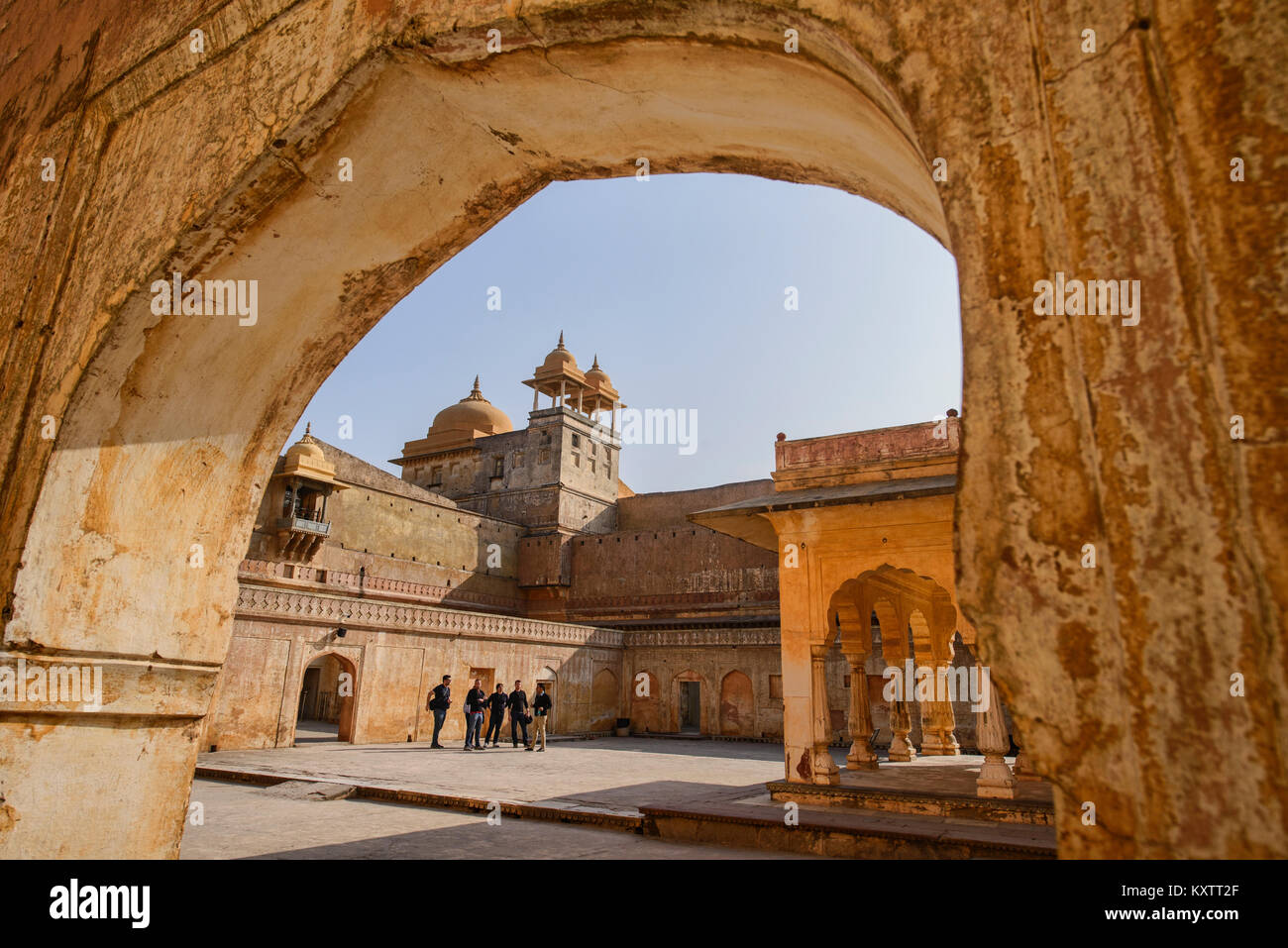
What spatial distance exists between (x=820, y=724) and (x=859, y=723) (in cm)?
296

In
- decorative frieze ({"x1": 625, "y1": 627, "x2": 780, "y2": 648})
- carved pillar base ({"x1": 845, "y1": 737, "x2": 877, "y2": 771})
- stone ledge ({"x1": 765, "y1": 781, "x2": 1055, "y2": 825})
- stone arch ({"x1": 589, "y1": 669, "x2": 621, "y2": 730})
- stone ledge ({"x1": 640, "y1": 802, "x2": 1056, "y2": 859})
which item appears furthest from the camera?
stone arch ({"x1": 589, "y1": 669, "x2": 621, "y2": 730})

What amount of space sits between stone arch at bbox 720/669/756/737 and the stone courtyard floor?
569cm

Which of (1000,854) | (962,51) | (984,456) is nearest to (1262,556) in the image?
(984,456)

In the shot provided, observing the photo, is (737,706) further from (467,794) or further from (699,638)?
(467,794)

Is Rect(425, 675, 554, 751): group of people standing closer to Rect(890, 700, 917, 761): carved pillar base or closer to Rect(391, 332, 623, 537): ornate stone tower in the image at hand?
Rect(890, 700, 917, 761): carved pillar base

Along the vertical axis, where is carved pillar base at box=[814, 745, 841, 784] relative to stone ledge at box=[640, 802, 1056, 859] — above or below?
above

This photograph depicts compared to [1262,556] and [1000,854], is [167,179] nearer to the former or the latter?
[1262,556]

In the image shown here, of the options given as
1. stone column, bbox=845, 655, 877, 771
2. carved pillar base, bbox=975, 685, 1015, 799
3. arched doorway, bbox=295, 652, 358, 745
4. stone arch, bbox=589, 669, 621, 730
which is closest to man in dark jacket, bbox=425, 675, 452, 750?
arched doorway, bbox=295, 652, 358, 745

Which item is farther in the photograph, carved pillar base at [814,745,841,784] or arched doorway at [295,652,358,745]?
arched doorway at [295,652,358,745]

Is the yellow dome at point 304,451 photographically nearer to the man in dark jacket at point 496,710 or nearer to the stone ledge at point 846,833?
the man in dark jacket at point 496,710

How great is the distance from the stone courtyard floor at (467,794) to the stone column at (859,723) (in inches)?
17.0

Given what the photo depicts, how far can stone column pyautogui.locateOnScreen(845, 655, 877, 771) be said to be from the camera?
9.60 meters

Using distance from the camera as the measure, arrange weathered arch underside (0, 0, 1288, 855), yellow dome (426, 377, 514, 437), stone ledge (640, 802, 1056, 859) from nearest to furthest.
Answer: weathered arch underside (0, 0, 1288, 855) → stone ledge (640, 802, 1056, 859) → yellow dome (426, 377, 514, 437)

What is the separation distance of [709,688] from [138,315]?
1933 centimetres
